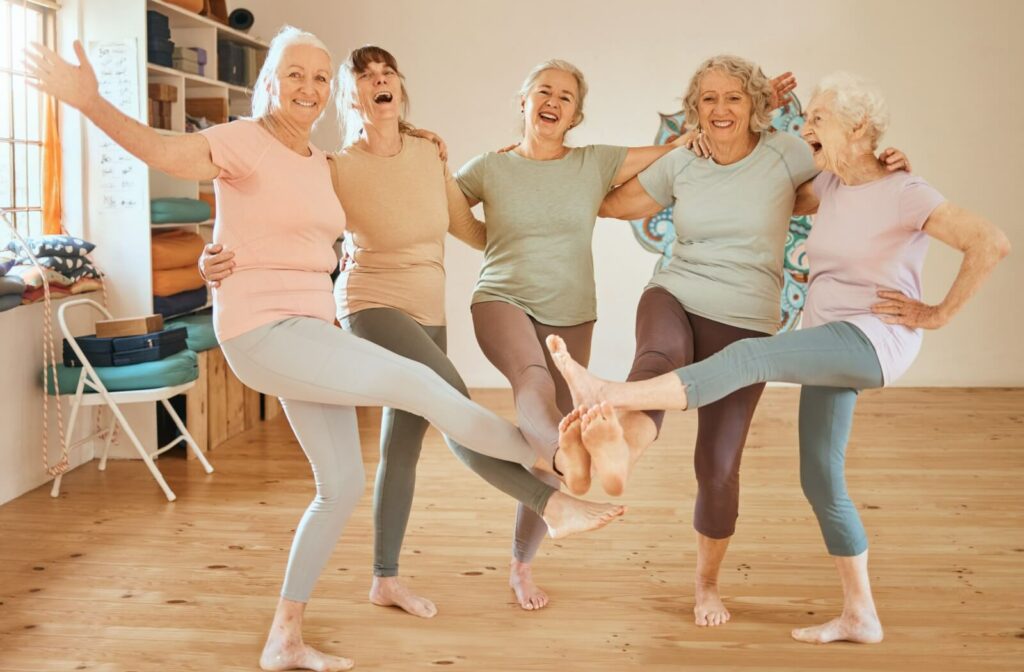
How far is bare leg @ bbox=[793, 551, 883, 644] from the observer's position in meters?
3.21

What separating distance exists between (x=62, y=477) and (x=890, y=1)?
5.72m

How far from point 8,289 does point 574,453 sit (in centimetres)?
292

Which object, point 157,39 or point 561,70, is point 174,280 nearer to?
point 157,39

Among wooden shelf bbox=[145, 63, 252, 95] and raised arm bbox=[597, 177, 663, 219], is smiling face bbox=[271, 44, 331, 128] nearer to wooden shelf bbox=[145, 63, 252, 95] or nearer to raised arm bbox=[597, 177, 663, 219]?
raised arm bbox=[597, 177, 663, 219]

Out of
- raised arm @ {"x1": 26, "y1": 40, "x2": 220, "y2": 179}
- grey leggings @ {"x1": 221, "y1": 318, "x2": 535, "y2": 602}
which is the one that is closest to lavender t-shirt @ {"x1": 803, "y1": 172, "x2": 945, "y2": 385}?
grey leggings @ {"x1": 221, "y1": 318, "x2": 535, "y2": 602}

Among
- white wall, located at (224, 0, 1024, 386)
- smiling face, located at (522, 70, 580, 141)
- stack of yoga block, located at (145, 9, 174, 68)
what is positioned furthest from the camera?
white wall, located at (224, 0, 1024, 386)

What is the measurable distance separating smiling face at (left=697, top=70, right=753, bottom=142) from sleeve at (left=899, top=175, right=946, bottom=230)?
51cm

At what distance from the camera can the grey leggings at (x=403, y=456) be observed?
115 inches

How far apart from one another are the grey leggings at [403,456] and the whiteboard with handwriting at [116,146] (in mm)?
2539

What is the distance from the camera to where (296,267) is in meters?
2.86

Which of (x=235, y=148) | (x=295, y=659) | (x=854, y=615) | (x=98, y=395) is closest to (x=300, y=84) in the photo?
(x=235, y=148)

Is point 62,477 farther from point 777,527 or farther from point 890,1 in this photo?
point 890,1

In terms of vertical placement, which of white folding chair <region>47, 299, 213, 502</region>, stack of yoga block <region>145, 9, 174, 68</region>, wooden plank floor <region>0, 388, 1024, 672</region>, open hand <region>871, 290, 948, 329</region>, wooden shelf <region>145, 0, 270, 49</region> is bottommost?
wooden plank floor <region>0, 388, 1024, 672</region>

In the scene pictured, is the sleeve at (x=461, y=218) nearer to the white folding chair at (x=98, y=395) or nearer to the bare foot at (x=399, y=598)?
the bare foot at (x=399, y=598)
